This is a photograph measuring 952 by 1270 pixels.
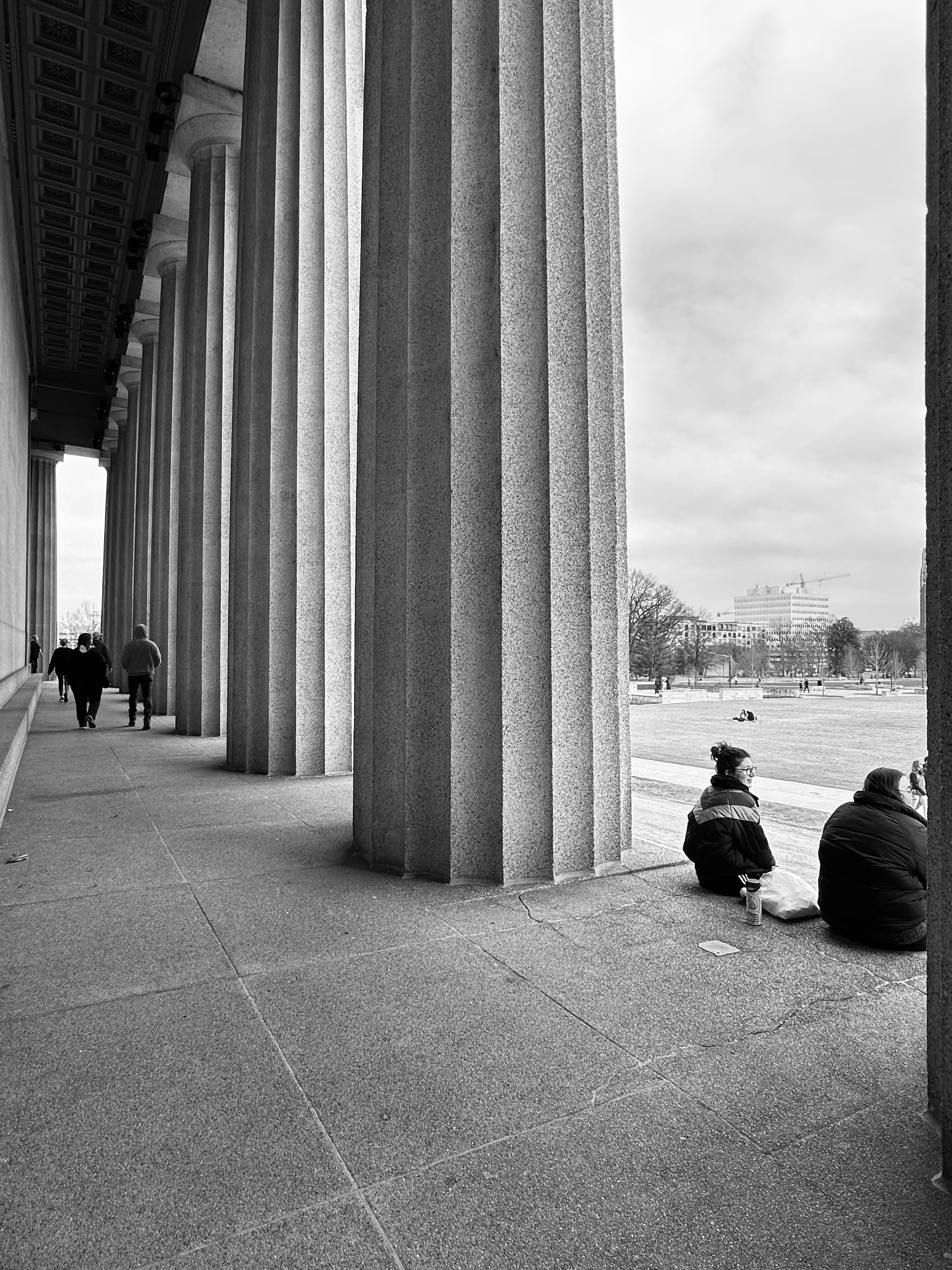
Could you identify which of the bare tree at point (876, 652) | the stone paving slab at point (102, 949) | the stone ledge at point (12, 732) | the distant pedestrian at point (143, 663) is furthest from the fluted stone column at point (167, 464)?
the bare tree at point (876, 652)

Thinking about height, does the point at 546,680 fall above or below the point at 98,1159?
above

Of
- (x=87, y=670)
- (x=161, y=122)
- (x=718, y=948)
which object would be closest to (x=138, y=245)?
(x=161, y=122)

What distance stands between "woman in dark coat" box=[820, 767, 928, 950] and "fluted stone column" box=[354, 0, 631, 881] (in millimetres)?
2058

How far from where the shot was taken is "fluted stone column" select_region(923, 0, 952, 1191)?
3.02 m

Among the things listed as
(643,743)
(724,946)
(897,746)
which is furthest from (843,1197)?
(897,746)

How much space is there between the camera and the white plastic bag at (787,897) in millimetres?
5555

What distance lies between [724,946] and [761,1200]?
2405 millimetres

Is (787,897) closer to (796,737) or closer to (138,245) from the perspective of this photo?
(796,737)

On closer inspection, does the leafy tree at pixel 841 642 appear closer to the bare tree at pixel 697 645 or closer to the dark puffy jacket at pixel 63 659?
the bare tree at pixel 697 645

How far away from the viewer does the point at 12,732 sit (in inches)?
477

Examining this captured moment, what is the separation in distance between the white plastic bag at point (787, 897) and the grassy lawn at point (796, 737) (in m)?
1.76

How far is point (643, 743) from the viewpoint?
80.6 ft

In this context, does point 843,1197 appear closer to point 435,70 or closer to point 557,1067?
point 557,1067

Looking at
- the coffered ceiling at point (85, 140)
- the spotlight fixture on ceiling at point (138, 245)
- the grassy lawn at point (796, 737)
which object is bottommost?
the grassy lawn at point (796, 737)
